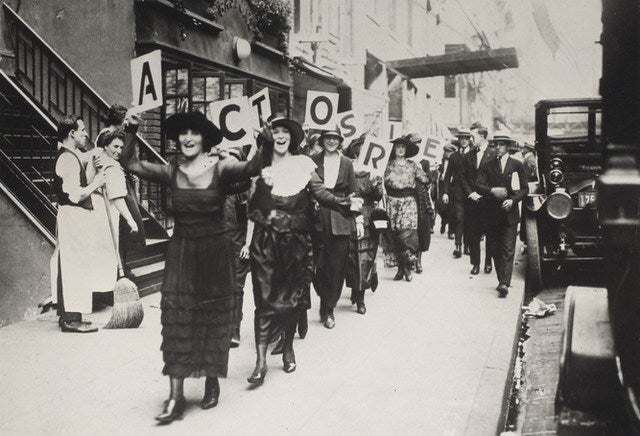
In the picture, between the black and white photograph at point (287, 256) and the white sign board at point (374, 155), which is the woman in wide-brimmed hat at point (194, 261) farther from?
the white sign board at point (374, 155)

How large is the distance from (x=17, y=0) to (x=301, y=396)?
8.95 meters

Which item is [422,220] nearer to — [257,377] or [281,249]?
[281,249]

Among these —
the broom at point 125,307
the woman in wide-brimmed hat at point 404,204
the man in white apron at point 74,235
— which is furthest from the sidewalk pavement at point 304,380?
the woman in wide-brimmed hat at point 404,204

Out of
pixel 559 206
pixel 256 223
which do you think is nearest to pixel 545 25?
pixel 256 223

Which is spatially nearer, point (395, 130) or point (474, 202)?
point (474, 202)

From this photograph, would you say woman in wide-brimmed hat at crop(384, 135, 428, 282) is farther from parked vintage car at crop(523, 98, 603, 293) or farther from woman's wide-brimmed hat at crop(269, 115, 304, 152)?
woman's wide-brimmed hat at crop(269, 115, 304, 152)

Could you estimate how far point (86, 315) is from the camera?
8.27 m

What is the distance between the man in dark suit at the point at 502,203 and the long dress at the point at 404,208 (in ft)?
3.59

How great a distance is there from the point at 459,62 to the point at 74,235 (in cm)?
2032

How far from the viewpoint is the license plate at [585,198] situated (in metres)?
10.2

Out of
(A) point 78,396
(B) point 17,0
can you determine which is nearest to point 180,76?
(B) point 17,0

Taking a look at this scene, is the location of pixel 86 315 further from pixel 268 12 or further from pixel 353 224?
pixel 268 12

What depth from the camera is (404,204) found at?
36.3ft

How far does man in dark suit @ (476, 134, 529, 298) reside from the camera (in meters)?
9.70
